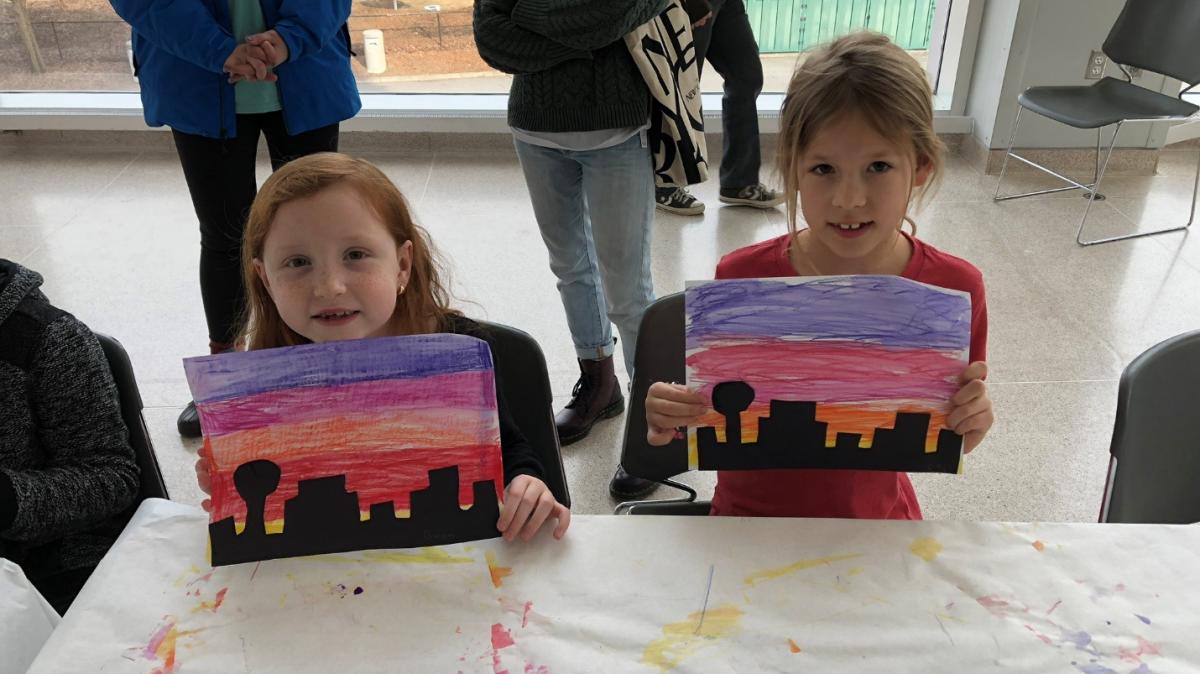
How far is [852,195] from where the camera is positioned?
110 centimetres

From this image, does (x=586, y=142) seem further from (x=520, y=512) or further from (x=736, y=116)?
(x=736, y=116)

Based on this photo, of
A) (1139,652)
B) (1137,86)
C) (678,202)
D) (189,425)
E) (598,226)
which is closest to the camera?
(1139,652)

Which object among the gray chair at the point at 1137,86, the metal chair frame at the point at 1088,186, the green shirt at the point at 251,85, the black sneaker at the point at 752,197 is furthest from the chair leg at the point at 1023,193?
the green shirt at the point at 251,85

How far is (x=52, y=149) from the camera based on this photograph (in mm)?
4258

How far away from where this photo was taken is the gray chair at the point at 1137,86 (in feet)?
10.3

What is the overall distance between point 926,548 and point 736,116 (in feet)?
9.38

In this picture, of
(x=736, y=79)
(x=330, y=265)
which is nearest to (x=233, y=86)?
(x=330, y=265)

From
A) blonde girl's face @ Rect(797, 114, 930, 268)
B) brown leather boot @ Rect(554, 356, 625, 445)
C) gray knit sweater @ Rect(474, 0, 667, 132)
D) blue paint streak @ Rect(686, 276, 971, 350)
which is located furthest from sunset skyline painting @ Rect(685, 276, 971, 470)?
brown leather boot @ Rect(554, 356, 625, 445)

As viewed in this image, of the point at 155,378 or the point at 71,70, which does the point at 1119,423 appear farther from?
the point at 71,70

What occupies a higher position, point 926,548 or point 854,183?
point 854,183

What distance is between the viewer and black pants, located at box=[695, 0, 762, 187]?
3.32 metres

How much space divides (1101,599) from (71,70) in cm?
484

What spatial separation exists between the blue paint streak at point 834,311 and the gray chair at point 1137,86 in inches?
104

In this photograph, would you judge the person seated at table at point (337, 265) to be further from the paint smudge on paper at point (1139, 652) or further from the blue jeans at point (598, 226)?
the blue jeans at point (598, 226)
